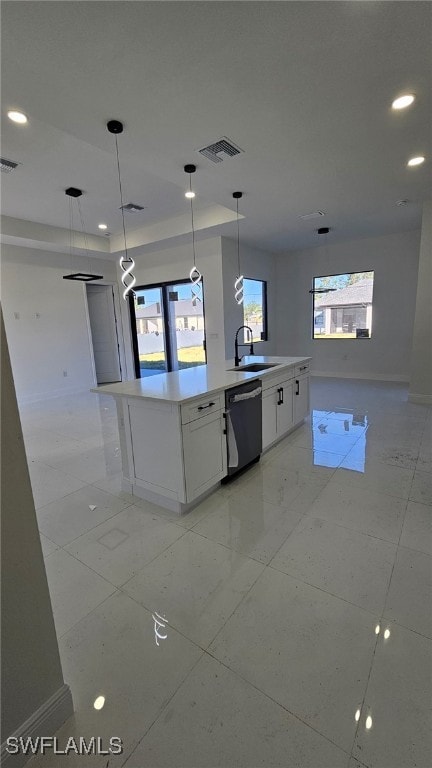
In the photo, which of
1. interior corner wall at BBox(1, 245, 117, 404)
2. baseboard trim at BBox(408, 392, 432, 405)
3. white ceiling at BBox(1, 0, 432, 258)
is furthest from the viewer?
interior corner wall at BBox(1, 245, 117, 404)

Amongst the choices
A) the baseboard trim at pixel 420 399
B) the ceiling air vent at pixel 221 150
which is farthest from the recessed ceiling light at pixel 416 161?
the baseboard trim at pixel 420 399

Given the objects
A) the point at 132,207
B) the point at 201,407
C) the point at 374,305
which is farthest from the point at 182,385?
the point at 374,305

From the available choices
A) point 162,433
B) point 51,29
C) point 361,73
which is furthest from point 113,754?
point 361,73

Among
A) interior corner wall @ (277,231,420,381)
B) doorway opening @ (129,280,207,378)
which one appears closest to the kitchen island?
doorway opening @ (129,280,207,378)

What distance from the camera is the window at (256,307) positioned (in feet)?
23.1

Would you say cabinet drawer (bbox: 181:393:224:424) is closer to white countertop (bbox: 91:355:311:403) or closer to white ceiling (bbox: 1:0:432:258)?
white countertop (bbox: 91:355:311:403)

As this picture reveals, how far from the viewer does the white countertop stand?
90.7 inches

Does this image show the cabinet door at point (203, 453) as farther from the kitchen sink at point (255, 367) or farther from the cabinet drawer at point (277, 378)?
the kitchen sink at point (255, 367)

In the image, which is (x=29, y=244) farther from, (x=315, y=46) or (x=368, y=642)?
(x=368, y=642)

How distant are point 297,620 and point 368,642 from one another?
30 cm

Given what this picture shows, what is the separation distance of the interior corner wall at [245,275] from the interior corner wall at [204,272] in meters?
0.12

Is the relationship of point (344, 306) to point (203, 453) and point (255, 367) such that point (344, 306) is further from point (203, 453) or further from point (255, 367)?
point (203, 453)

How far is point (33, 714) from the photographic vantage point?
3.47 feet

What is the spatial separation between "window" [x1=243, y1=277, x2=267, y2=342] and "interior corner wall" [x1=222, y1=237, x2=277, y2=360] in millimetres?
118
